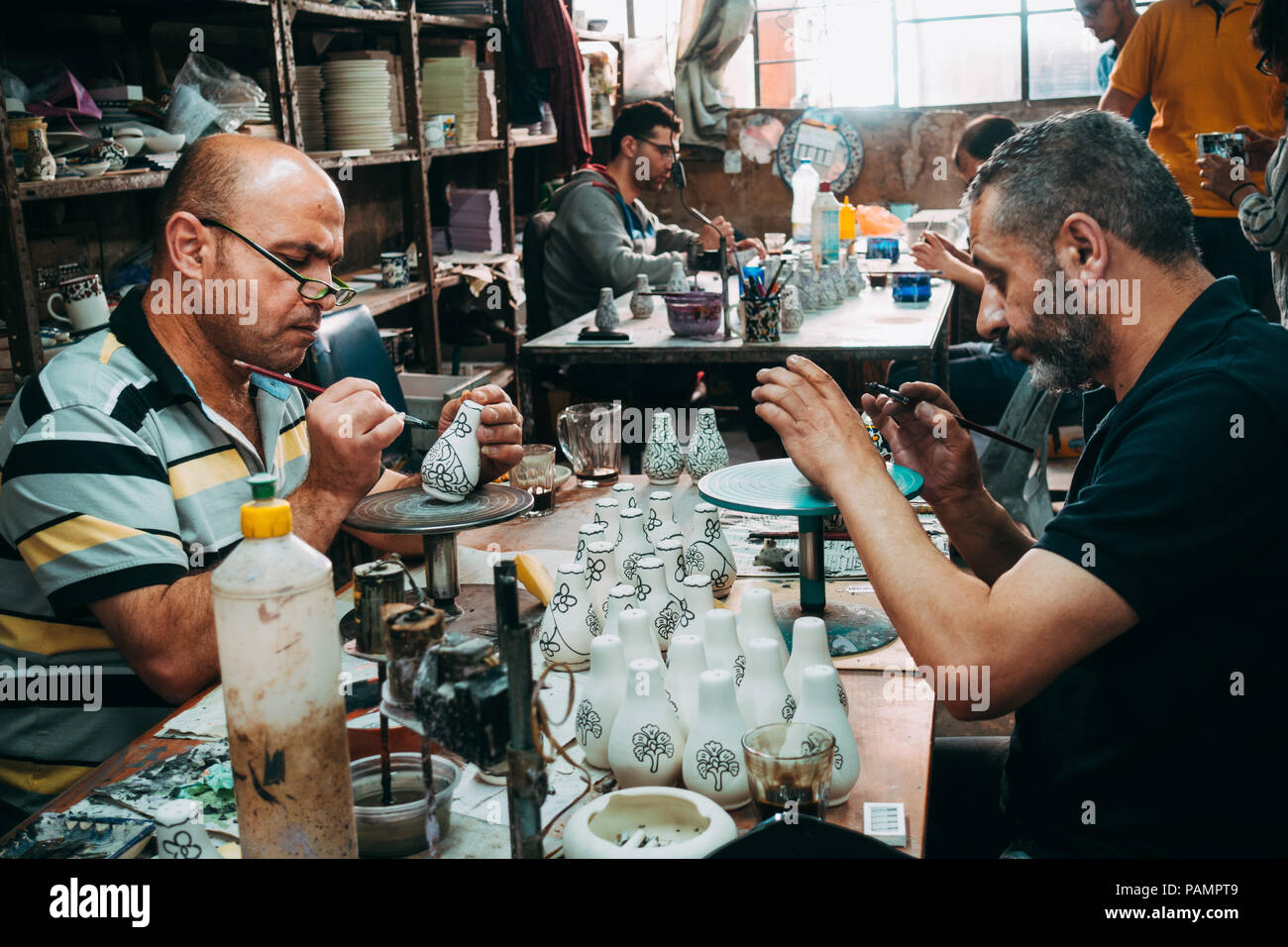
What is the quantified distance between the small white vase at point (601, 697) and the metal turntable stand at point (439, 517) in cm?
42

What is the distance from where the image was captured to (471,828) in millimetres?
1154

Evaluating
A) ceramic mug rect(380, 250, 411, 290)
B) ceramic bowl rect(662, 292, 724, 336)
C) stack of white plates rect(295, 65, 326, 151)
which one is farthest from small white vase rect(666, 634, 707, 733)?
ceramic mug rect(380, 250, 411, 290)

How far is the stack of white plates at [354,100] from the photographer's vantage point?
13.6 ft

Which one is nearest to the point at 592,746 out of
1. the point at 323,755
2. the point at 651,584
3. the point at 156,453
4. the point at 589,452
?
the point at 651,584

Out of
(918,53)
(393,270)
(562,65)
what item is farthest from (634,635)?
(918,53)

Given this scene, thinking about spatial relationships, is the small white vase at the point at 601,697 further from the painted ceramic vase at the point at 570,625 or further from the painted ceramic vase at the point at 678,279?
the painted ceramic vase at the point at 678,279

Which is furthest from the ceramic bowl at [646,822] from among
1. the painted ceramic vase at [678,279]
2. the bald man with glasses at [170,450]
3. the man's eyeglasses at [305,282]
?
the painted ceramic vase at [678,279]

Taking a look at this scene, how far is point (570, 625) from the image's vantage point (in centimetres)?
151

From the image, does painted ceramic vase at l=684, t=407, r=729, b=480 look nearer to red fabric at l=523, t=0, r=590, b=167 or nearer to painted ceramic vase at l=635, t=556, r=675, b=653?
painted ceramic vase at l=635, t=556, r=675, b=653

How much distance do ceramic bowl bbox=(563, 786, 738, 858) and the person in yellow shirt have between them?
399 centimetres

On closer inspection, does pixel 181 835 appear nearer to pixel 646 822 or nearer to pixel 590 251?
pixel 646 822

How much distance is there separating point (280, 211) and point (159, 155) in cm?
137

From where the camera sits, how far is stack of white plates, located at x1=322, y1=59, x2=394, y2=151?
164 inches
